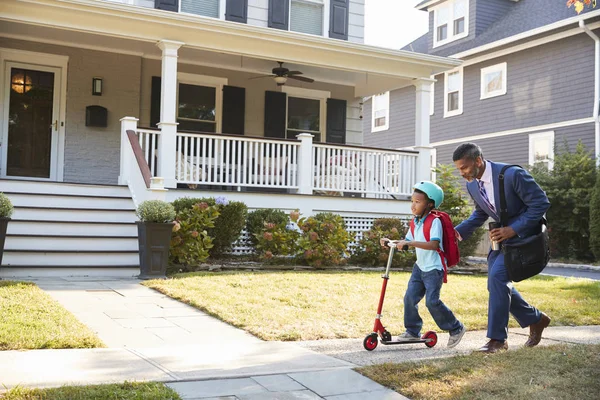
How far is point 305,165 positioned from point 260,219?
1578 millimetres

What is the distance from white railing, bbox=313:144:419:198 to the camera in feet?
40.3

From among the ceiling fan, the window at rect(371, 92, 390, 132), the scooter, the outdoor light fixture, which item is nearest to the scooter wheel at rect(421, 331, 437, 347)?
the scooter

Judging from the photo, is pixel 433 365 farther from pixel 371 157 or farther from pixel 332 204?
pixel 371 157

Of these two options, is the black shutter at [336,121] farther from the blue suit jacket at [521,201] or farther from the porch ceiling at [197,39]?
the blue suit jacket at [521,201]

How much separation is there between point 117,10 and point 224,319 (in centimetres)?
632

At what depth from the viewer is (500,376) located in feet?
12.9

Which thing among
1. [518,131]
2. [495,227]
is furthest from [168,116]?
[518,131]

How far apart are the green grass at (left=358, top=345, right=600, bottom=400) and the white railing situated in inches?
308

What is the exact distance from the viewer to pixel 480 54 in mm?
20625

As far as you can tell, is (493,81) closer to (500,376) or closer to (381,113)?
(381,113)

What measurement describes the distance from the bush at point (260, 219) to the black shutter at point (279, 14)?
16.7ft

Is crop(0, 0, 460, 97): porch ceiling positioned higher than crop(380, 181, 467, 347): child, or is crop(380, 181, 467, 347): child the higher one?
crop(0, 0, 460, 97): porch ceiling

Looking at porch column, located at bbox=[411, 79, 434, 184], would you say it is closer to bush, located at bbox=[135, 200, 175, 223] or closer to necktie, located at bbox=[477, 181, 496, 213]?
bush, located at bbox=[135, 200, 175, 223]

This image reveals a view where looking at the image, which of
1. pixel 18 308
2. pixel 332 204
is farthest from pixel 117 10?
pixel 18 308
